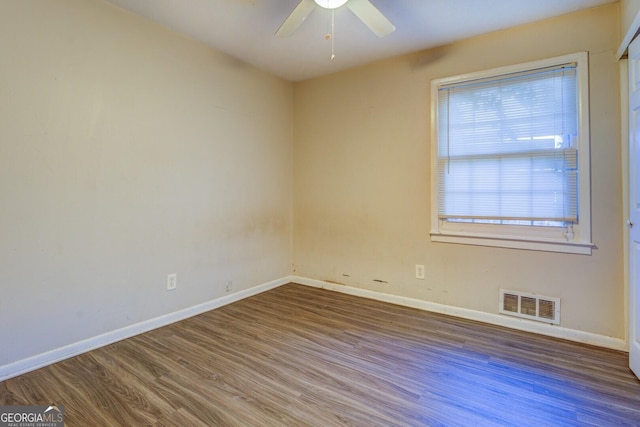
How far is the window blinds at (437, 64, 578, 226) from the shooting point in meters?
2.41

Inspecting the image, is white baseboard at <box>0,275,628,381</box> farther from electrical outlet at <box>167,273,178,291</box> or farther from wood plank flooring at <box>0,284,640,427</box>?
electrical outlet at <box>167,273,178,291</box>

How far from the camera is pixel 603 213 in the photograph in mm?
2277

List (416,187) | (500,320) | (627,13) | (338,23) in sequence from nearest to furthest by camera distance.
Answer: (627,13)
(338,23)
(500,320)
(416,187)

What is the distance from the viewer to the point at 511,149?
8.50ft

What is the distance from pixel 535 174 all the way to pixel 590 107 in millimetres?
577

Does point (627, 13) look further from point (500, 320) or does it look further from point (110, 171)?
point (110, 171)

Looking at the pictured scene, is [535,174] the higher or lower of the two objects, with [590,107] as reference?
lower

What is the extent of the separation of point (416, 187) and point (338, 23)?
1.60m

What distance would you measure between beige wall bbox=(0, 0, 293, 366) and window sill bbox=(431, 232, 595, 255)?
2.06 metres

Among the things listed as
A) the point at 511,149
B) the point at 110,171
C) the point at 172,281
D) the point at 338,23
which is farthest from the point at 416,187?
the point at 110,171

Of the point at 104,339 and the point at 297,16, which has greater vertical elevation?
the point at 297,16

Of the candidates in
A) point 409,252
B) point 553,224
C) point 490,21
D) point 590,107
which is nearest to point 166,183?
point 409,252

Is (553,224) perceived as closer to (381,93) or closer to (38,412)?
(381,93)

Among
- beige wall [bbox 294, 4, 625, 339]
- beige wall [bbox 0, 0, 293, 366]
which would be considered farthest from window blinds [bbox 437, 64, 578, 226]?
beige wall [bbox 0, 0, 293, 366]
